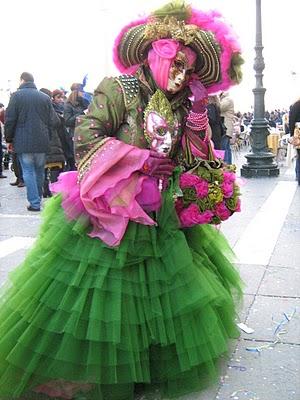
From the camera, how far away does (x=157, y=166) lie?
2902 mm

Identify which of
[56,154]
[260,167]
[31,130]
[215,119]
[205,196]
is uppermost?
[205,196]

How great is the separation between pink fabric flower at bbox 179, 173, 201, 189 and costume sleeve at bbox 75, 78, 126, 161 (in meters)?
0.45

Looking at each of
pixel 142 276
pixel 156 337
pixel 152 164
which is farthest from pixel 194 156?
pixel 156 337

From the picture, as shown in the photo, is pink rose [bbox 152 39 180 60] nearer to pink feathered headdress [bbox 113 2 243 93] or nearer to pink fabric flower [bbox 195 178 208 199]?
pink feathered headdress [bbox 113 2 243 93]

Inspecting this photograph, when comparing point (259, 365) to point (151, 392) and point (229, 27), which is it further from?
point (229, 27)

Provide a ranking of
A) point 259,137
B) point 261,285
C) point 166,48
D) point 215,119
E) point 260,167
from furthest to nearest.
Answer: point 259,137 < point 260,167 < point 215,119 < point 261,285 < point 166,48

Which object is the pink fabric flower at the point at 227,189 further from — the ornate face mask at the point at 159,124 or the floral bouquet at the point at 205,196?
the ornate face mask at the point at 159,124

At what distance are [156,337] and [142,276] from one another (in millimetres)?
298

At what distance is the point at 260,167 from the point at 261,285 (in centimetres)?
815

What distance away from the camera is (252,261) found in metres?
5.46

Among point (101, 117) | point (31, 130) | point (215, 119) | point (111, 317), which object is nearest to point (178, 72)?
point (101, 117)

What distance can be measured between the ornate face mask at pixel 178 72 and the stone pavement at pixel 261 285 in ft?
5.19

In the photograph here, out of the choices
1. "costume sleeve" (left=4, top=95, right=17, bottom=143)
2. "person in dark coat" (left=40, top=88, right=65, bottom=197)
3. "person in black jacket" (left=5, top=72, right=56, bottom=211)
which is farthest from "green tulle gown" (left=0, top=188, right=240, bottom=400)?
"person in dark coat" (left=40, top=88, right=65, bottom=197)

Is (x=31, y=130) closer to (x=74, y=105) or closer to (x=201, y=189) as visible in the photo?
(x=74, y=105)
